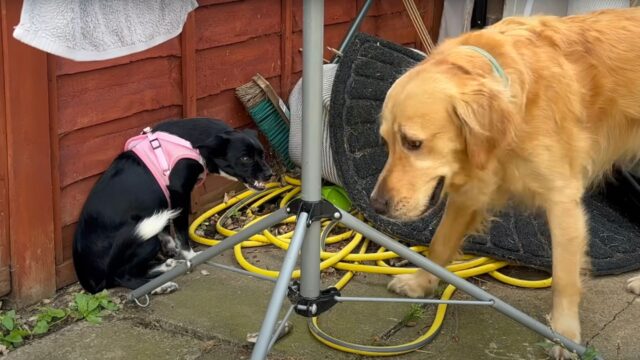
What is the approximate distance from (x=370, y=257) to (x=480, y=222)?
528mm

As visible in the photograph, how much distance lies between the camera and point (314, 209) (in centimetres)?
257

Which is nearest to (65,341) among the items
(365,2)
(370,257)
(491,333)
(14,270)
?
(14,270)

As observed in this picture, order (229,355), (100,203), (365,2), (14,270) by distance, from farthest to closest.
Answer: (365,2), (100,203), (14,270), (229,355)

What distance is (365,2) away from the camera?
484 cm

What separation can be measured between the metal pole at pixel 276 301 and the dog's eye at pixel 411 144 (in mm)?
427

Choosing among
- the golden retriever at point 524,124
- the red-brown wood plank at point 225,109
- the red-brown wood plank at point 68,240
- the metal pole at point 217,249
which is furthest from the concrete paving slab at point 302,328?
the red-brown wood plank at point 225,109

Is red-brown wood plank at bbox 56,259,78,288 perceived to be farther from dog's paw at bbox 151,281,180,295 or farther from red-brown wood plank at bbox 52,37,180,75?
red-brown wood plank at bbox 52,37,180,75

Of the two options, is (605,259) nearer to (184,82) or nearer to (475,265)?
(475,265)

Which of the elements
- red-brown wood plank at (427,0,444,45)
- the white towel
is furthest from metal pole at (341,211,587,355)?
red-brown wood plank at (427,0,444,45)

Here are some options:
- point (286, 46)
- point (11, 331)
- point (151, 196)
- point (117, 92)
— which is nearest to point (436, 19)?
point (286, 46)

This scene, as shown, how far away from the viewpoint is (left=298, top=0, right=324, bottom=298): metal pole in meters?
2.43

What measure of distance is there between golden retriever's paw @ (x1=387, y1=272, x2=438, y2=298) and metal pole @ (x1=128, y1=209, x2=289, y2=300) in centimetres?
84

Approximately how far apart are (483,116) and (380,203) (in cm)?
44

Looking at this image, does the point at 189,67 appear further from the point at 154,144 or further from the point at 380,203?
the point at 380,203
